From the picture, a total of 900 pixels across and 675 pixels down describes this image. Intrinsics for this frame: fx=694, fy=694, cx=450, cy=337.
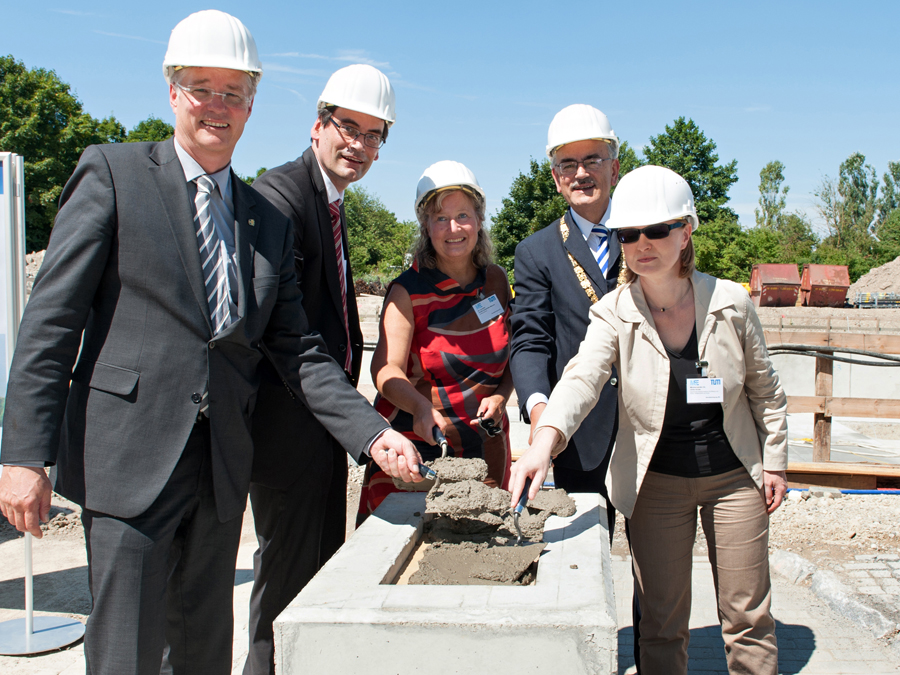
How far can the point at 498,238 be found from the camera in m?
39.0

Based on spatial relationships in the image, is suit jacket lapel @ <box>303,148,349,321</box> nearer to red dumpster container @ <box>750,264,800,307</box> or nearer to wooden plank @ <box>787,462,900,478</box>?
wooden plank @ <box>787,462,900,478</box>

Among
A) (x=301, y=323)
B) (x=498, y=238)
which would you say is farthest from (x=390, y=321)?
(x=498, y=238)

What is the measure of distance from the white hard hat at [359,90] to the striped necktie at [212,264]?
0.85 meters

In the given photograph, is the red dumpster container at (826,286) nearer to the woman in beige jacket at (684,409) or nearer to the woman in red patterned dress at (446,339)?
the woman in red patterned dress at (446,339)

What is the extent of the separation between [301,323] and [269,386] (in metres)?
0.29

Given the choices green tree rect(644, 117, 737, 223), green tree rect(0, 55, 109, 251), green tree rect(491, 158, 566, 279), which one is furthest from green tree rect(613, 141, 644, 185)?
green tree rect(0, 55, 109, 251)

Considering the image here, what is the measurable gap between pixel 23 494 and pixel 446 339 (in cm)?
177

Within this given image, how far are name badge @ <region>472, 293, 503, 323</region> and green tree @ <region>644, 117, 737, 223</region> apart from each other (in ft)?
162

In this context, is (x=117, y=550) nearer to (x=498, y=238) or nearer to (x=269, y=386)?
(x=269, y=386)

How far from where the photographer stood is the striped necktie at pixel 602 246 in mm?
3104

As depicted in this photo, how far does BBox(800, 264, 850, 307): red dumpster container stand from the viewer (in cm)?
3581

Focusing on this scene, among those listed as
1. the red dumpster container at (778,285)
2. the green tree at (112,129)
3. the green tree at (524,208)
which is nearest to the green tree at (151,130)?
the green tree at (112,129)

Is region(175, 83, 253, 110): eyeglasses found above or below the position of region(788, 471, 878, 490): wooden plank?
above

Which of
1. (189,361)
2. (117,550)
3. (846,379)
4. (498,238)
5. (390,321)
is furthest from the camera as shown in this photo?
(498,238)
